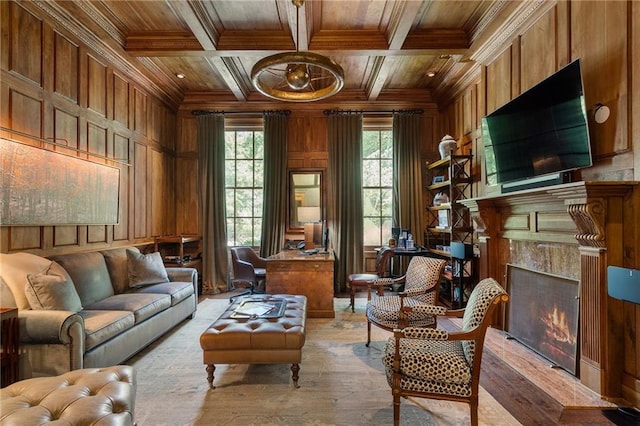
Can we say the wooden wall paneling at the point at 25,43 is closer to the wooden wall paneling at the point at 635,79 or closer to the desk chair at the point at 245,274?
the desk chair at the point at 245,274

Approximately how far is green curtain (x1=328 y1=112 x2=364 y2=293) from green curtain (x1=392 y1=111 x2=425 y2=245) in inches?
25.3

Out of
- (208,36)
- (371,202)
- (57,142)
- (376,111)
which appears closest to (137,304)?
(57,142)

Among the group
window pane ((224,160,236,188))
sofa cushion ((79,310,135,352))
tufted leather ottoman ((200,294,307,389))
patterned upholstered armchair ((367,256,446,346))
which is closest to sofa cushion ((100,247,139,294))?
sofa cushion ((79,310,135,352))

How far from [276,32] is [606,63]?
3.19 metres

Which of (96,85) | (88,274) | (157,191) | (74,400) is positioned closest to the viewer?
(74,400)

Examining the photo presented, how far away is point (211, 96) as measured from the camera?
5559 mm

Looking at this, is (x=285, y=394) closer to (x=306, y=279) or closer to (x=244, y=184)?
(x=306, y=279)

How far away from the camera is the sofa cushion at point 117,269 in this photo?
340 cm

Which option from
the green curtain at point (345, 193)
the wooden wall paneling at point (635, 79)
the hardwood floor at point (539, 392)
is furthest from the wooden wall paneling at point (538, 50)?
the green curtain at point (345, 193)

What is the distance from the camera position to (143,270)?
3.59 meters

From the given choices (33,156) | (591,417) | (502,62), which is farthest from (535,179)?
(33,156)

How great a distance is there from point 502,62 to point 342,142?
264 cm

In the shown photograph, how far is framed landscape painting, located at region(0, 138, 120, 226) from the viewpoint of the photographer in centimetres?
254

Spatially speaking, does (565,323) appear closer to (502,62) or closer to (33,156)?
(502,62)
